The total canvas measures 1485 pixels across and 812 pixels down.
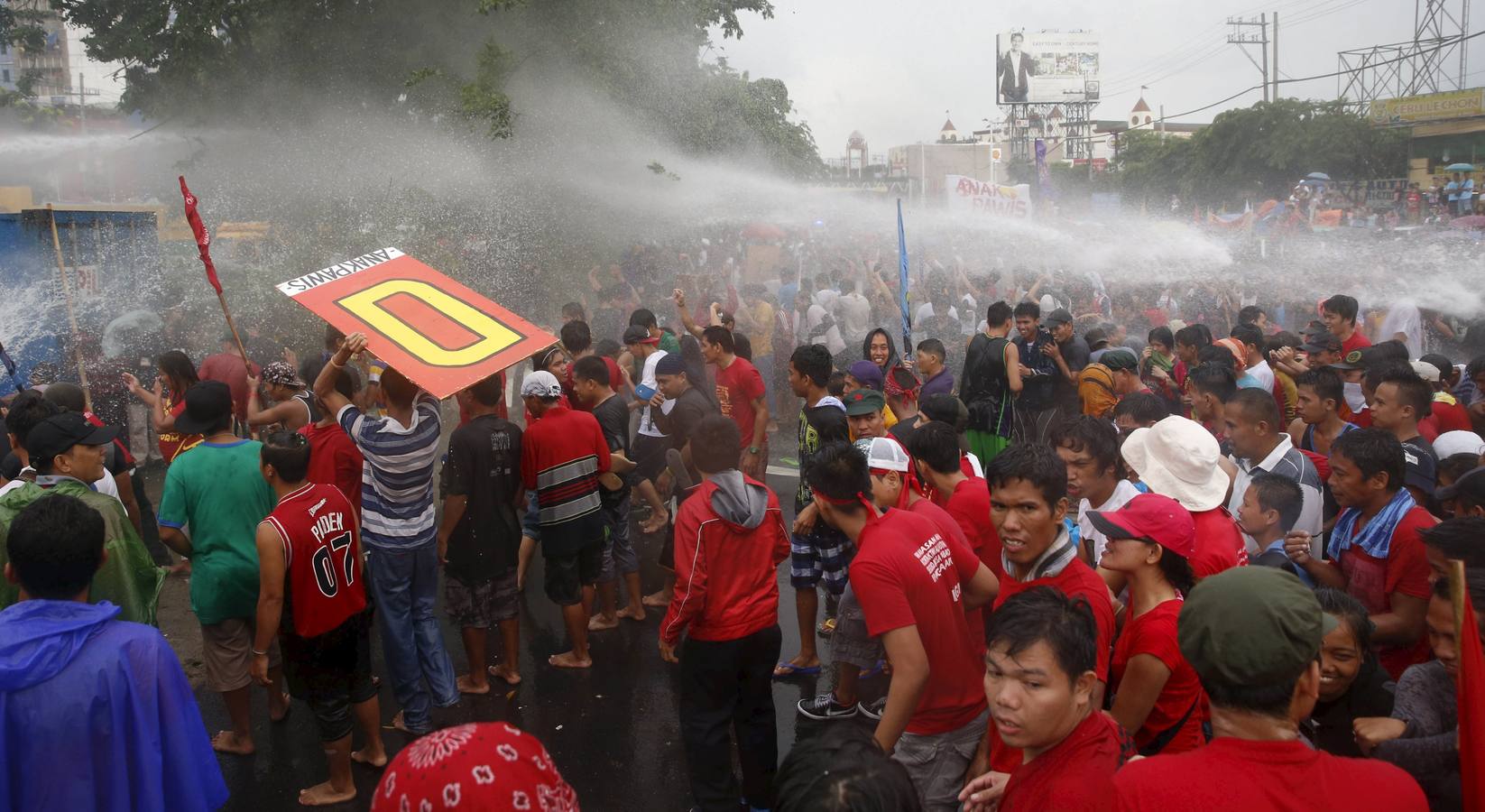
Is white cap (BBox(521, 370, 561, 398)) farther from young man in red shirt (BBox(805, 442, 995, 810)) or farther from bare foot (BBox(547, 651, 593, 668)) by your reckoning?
young man in red shirt (BBox(805, 442, 995, 810))

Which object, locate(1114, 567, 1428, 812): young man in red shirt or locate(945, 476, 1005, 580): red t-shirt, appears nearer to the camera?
locate(1114, 567, 1428, 812): young man in red shirt

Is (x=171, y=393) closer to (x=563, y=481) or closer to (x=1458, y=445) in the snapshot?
(x=563, y=481)

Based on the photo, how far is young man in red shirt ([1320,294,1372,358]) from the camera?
24.5ft

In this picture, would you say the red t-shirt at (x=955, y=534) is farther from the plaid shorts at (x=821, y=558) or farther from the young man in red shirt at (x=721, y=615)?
the plaid shorts at (x=821, y=558)

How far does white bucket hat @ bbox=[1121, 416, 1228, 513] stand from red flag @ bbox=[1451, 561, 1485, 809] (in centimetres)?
148

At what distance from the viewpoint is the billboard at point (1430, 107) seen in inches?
1446

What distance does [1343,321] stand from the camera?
747 cm

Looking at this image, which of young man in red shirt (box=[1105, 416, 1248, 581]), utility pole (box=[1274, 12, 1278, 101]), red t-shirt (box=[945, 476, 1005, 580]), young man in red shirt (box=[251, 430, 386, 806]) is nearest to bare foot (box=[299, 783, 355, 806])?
young man in red shirt (box=[251, 430, 386, 806])

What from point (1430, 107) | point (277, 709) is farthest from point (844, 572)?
point (1430, 107)

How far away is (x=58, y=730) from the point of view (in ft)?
8.71

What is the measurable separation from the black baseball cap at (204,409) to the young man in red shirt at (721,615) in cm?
244

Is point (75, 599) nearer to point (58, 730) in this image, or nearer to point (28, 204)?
point (58, 730)

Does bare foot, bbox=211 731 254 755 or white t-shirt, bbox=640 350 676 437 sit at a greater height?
white t-shirt, bbox=640 350 676 437

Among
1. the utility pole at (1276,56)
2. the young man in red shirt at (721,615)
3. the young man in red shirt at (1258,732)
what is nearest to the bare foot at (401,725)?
the young man in red shirt at (721,615)
